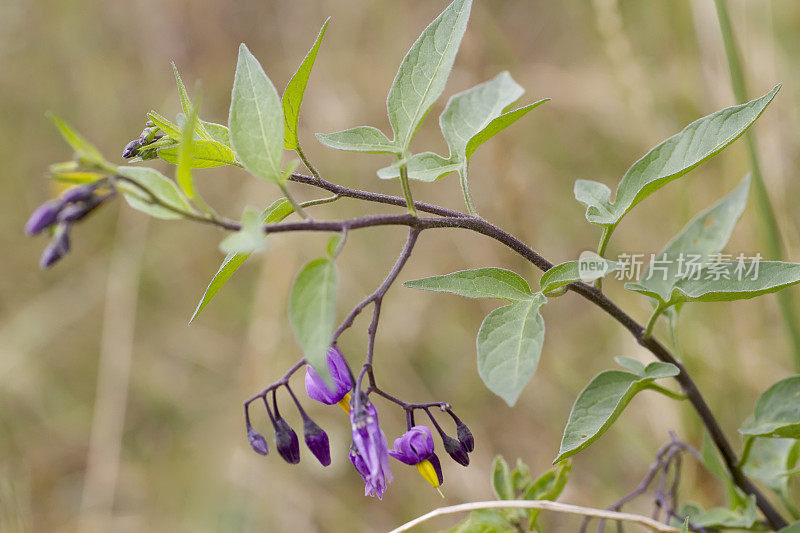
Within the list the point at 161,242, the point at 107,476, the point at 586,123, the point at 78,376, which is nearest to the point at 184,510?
the point at 107,476

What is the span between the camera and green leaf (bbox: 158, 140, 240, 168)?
1.31 m

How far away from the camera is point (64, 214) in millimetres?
1026

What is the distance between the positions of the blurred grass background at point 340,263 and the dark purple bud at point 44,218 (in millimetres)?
1610

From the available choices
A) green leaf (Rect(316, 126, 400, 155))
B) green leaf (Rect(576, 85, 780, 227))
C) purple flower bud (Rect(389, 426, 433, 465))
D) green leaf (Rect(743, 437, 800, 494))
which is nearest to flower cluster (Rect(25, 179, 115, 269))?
green leaf (Rect(316, 126, 400, 155))

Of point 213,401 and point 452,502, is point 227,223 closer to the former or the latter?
point 452,502

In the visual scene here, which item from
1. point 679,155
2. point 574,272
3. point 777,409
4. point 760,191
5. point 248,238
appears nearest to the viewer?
point 248,238

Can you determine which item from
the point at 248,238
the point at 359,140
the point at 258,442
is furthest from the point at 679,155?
the point at 258,442

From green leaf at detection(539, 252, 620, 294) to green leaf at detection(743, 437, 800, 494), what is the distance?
768 millimetres

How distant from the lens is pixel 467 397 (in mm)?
3709

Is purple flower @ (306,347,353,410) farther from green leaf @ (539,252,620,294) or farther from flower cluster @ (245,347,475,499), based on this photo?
green leaf @ (539,252,620,294)

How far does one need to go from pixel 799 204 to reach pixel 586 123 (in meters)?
1.27

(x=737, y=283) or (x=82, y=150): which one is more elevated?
(x=82, y=150)

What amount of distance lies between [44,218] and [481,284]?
686mm

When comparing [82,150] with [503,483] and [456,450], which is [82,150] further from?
[503,483]
